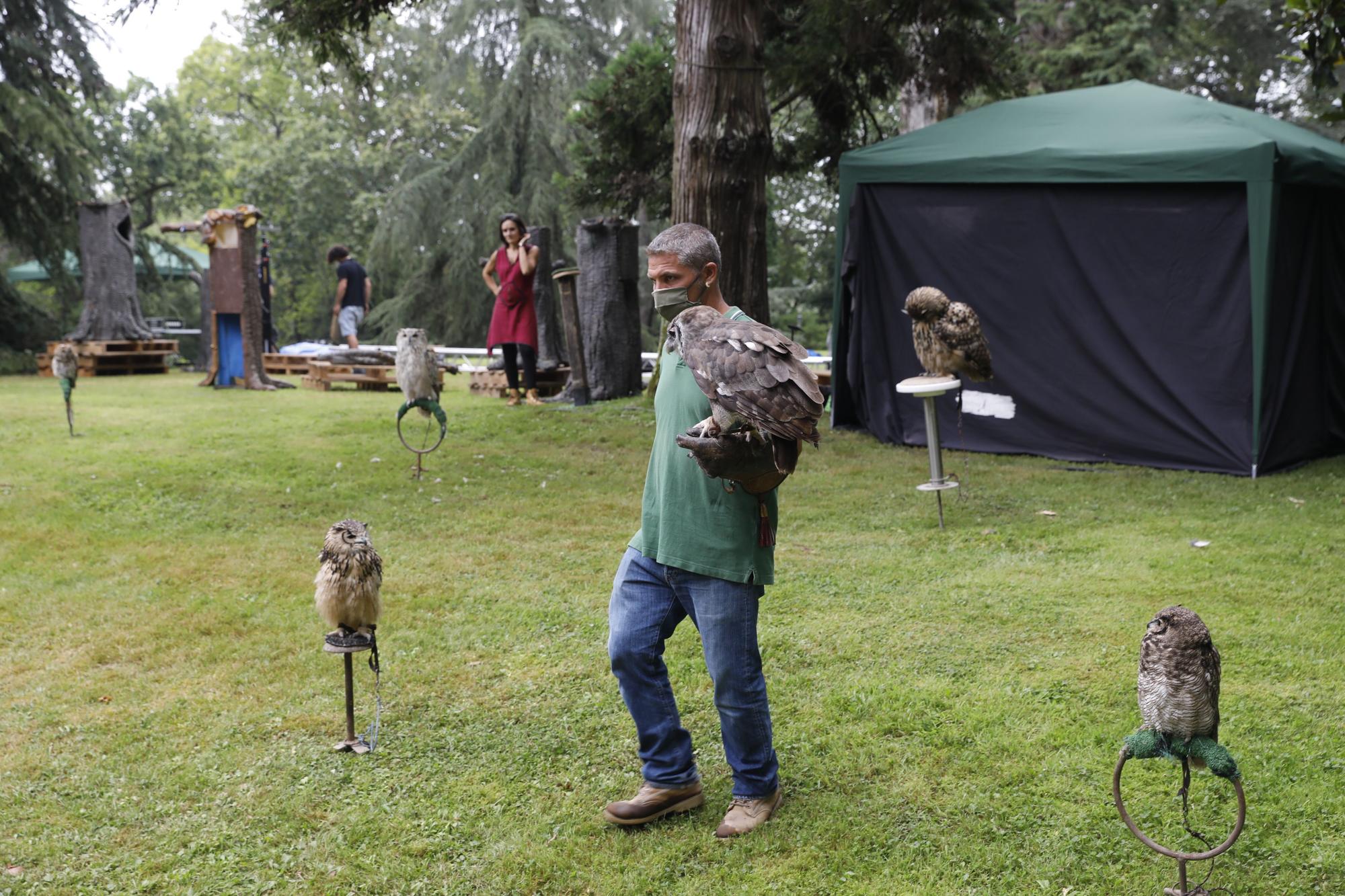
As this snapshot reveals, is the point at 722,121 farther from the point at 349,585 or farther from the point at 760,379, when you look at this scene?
the point at 760,379

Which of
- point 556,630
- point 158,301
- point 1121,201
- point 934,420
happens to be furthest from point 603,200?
point 158,301

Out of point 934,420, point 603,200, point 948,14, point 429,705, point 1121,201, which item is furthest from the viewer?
point 603,200

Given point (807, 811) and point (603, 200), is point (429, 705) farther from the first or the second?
point (603, 200)

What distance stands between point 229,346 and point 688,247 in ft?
45.1

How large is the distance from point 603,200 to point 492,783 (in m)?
10.2

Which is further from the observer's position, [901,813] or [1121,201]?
[1121,201]

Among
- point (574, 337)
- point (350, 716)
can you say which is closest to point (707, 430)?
point (350, 716)

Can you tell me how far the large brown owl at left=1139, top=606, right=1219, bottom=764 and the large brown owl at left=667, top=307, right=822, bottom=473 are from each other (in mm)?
1032

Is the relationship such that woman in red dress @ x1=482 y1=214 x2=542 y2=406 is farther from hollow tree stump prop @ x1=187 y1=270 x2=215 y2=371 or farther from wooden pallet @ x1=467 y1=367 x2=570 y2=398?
hollow tree stump prop @ x1=187 y1=270 x2=215 y2=371

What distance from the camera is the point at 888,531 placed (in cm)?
753

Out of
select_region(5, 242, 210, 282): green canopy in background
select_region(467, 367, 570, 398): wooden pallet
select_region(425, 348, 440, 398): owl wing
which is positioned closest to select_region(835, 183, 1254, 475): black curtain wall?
select_region(425, 348, 440, 398): owl wing

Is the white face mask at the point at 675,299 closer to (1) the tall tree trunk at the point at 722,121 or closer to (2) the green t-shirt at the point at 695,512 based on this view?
(2) the green t-shirt at the point at 695,512

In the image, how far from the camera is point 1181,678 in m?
2.88

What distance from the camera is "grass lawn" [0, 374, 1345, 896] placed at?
11.7ft
